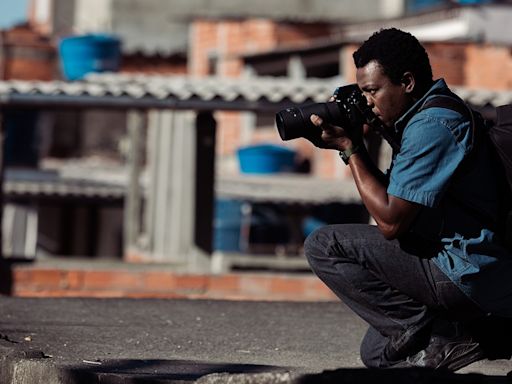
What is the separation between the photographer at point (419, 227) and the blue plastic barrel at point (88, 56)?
16.2m

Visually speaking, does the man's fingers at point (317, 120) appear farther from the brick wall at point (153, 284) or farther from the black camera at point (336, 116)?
the brick wall at point (153, 284)

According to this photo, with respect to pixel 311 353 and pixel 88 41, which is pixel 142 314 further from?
pixel 88 41

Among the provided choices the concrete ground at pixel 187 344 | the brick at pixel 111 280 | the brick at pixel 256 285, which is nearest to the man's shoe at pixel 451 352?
the concrete ground at pixel 187 344

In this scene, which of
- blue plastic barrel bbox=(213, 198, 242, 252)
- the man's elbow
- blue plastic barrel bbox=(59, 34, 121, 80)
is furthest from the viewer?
blue plastic barrel bbox=(213, 198, 242, 252)

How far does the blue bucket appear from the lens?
83.5ft

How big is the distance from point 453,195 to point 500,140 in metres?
0.26

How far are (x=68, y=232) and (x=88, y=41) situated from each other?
6.50 metres

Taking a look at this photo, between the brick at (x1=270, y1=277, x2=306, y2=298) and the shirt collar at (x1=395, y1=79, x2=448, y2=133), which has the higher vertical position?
the shirt collar at (x1=395, y1=79, x2=448, y2=133)

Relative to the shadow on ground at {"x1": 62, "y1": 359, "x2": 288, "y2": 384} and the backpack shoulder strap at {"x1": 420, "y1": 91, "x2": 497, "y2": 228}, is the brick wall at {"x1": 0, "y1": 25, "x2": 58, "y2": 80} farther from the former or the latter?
the backpack shoulder strap at {"x1": 420, "y1": 91, "x2": 497, "y2": 228}

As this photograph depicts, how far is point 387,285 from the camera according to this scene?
5.52 meters

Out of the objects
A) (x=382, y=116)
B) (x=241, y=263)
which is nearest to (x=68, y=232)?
(x=241, y=263)

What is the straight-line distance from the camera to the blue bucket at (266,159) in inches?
1001

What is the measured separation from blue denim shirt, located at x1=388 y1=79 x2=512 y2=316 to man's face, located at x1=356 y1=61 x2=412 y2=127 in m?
0.05

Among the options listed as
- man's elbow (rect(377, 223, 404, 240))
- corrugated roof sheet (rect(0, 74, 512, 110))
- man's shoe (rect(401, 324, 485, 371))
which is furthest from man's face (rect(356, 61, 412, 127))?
corrugated roof sheet (rect(0, 74, 512, 110))
